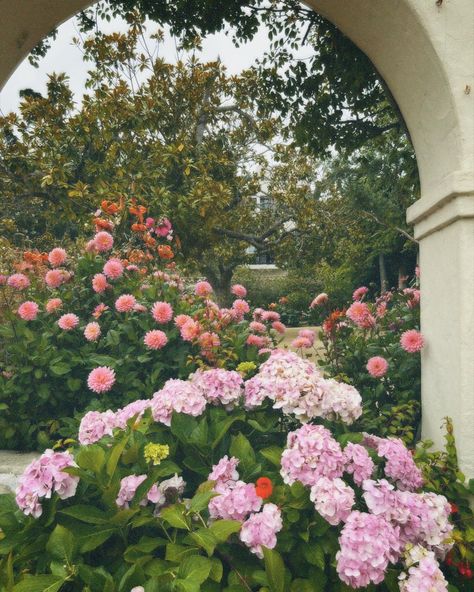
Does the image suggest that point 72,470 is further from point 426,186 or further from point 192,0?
point 192,0

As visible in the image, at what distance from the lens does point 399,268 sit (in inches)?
869

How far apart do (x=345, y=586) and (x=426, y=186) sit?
188 cm

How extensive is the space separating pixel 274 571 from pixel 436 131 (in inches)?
78.6

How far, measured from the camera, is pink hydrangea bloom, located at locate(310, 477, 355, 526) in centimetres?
152

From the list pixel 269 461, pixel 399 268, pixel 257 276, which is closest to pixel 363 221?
pixel 399 268

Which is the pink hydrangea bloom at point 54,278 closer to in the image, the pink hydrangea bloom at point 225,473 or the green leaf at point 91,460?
the green leaf at point 91,460

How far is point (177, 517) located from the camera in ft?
4.90

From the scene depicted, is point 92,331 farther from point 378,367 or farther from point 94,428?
point 378,367

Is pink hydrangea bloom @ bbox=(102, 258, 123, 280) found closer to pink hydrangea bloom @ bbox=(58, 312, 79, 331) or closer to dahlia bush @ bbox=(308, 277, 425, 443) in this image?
pink hydrangea bloom @ bbox=(58, 312, 79, 331)

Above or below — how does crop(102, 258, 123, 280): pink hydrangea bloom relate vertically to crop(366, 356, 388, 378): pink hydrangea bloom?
above

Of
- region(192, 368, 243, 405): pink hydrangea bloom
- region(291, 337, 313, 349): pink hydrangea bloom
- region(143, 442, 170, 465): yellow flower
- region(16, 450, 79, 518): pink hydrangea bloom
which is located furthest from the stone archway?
region(16, 450, 79, 518): pink hydrangea bloom

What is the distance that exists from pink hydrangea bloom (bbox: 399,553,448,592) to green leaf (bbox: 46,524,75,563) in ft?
3.09

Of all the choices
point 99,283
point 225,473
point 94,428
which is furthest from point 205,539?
point 99,283

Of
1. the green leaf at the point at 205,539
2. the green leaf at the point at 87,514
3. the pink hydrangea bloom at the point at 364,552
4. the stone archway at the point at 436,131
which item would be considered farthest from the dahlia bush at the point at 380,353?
the green leaf at the point at 87,514
